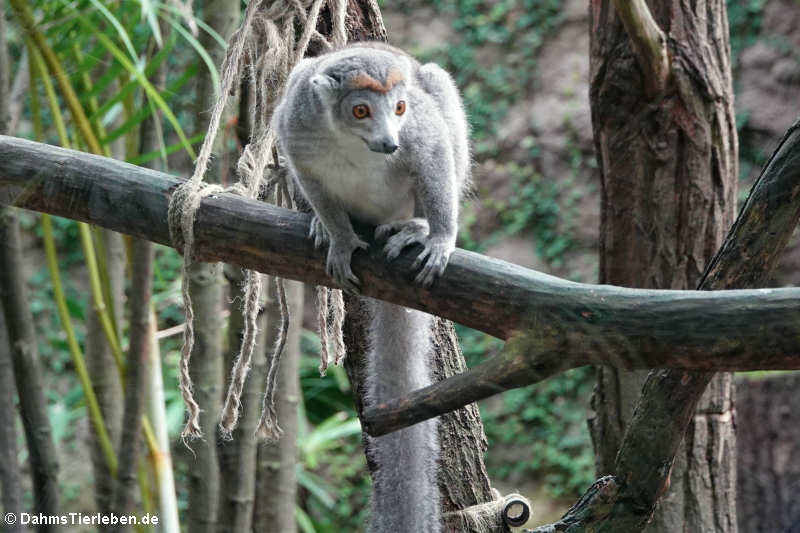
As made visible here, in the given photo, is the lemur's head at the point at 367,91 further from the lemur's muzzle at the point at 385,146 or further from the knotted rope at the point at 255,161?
the knotted rope at the point at 255,161

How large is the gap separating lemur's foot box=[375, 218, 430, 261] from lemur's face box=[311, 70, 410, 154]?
23 centimetres

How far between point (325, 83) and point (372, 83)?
0.43 feet

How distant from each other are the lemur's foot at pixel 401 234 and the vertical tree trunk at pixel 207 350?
801mm

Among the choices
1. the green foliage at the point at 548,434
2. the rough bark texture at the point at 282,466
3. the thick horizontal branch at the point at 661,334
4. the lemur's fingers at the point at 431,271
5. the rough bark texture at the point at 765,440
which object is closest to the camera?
the thick horizontal branch at the point at 661,334

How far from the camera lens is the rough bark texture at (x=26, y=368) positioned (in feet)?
9.33

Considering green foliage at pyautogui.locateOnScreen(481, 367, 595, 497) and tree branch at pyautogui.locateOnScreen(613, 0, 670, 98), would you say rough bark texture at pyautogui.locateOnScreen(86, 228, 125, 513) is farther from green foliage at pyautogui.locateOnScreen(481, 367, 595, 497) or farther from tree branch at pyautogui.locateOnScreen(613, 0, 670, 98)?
green foliage at pyautogui.locateOnScreen(481, 367, 595, 497)

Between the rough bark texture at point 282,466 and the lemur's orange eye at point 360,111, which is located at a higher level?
the lemur's orange eye at point 360,111

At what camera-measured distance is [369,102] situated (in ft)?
7.43

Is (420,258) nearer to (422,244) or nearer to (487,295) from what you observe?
(422,244)

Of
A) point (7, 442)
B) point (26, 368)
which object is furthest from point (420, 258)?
point (7, 442)

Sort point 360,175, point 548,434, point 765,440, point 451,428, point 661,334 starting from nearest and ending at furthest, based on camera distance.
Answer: point 661,334
point 360,175
point 451,428
point 765,440
point 548,434

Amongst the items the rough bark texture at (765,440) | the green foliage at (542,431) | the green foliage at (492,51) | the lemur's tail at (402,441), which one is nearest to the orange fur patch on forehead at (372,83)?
the lemur's tail at (402,441)

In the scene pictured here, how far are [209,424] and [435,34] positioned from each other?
18.7 feet

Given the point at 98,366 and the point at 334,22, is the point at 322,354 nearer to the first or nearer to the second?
the point at 334,22
